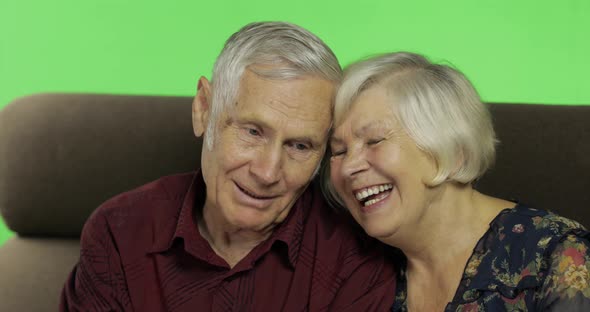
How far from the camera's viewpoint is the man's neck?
1.96 meters

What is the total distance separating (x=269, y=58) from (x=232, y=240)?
54 cm

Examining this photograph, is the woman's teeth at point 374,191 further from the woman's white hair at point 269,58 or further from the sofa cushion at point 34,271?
the sofa cushion at point 34,271

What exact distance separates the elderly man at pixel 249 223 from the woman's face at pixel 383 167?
104 millimetres

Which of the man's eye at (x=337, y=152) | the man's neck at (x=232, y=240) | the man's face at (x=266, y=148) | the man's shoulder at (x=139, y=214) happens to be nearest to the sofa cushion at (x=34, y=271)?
the man's shoulder at (x=139, y=214)

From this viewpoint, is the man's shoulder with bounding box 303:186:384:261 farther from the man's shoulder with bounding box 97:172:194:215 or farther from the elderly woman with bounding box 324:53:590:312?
the man's shoulder with bounding box 97:172:194:215

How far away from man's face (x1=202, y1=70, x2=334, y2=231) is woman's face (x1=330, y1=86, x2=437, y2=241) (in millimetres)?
88

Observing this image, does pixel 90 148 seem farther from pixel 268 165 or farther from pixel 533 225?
pixel 533 225

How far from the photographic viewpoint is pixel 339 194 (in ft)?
6.13

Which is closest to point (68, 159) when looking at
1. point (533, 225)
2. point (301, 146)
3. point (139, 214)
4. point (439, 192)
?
point (139, 214)

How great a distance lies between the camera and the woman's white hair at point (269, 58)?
1732 mm

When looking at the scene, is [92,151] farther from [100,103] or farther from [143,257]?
[143,257]

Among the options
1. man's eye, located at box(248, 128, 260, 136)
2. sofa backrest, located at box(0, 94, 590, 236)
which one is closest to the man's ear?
man's eye, located at box(248, 128, 260, 136)

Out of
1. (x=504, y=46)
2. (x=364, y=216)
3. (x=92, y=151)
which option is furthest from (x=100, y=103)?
(x=504, y=46)

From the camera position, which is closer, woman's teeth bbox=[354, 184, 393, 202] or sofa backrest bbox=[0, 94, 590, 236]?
woman's teeth bbox=[354, 184, 393, 202]
